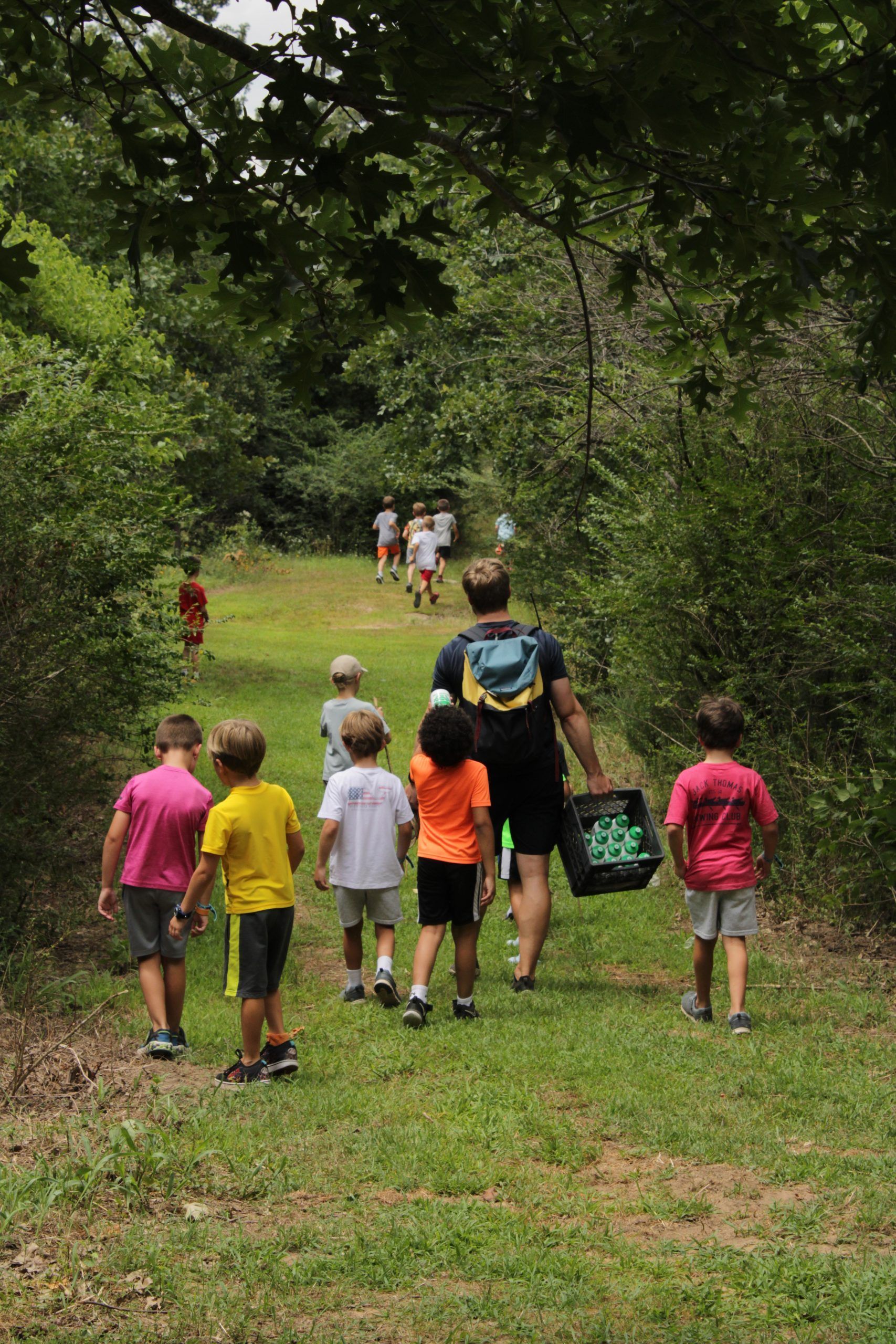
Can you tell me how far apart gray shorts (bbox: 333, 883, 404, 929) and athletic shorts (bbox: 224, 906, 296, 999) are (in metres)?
1.15

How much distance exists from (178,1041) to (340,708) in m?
3.01

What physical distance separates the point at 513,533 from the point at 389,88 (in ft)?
45.1

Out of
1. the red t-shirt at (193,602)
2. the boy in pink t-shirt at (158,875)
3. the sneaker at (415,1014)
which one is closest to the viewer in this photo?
the boy in pink t-shirt at (158,875)

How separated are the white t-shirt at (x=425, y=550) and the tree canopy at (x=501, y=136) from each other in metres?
21.3

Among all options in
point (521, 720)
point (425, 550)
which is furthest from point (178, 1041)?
point (425, 550)

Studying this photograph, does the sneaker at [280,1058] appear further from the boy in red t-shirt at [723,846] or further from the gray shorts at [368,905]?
the boy in red t-shirt at [723,846]

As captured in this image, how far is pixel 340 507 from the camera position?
40.3m

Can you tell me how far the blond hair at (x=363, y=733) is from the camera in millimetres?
6895

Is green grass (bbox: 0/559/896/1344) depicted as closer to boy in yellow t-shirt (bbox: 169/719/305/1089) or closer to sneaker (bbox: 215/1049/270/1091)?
sneaker (bbox: 215/1049/270/1091)

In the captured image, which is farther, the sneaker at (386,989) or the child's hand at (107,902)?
the sneaker at (386,989)

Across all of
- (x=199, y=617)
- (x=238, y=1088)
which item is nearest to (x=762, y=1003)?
(x=238, y=1088)

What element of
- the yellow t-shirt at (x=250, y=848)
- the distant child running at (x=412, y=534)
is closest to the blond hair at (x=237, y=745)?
the yellow t-shirt at (x=250, y=848)

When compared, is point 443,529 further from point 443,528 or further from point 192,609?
point 192,609

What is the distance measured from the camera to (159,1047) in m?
5.93
